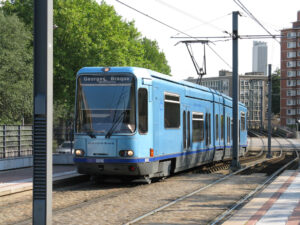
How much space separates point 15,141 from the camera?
60.5 ft

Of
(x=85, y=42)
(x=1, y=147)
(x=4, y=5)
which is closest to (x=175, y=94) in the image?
(x=1, y=147)

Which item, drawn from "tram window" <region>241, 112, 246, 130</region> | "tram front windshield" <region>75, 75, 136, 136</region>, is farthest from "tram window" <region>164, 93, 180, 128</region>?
"tram window" <region>241, 112, 246, 130</region>

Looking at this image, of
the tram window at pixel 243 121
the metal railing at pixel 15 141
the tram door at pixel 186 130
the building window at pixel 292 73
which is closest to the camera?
the tram door at pixel 186 130

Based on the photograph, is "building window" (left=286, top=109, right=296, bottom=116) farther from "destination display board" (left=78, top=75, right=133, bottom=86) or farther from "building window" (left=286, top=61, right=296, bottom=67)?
"destination display board" (left=78, top=75, right=133, bottom=86)

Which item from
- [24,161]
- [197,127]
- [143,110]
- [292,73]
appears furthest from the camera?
[292,73]

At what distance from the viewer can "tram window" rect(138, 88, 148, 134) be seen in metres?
13.2

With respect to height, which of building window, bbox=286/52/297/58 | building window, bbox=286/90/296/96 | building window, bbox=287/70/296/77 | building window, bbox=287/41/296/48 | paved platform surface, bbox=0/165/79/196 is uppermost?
building window, bbox=287/41/296/48

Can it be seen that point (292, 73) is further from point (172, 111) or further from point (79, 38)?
point (172, 111)

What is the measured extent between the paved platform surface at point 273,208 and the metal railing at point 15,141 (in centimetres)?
955

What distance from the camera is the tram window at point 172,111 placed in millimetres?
14938

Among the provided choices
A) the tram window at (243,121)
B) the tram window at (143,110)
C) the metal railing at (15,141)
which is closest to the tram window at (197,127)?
the tram window at (143,110)

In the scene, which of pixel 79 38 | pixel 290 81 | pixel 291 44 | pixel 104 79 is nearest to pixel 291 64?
pixel 290 81

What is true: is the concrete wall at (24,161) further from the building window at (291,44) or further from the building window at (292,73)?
the building window at (291,44)

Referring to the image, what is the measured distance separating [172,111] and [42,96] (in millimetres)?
9735
